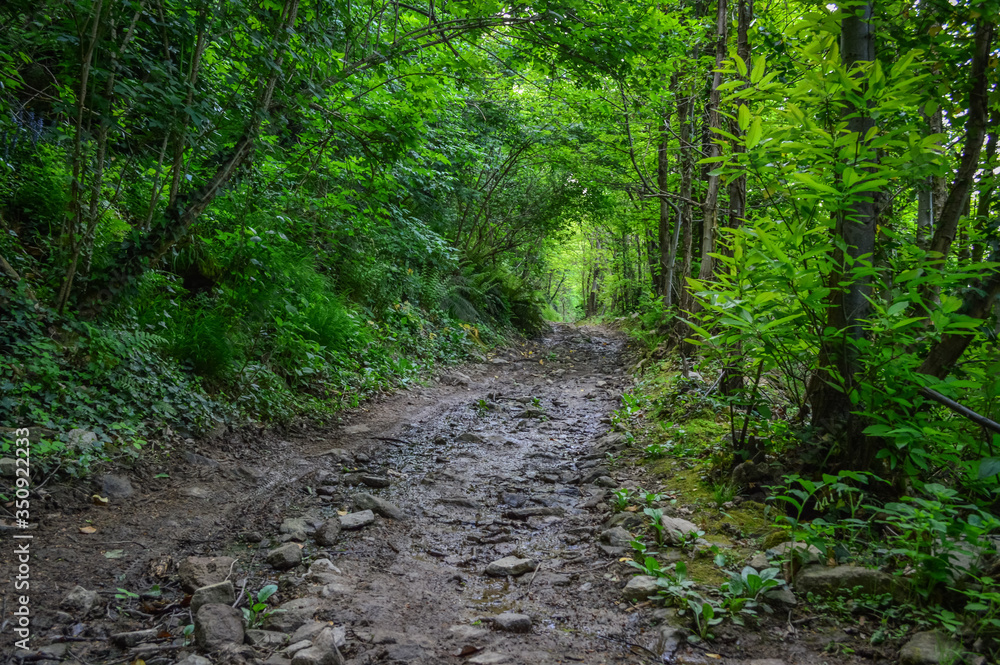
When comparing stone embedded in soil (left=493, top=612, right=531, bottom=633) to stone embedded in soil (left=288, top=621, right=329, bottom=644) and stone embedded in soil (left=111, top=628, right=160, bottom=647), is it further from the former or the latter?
stone embedded in soil (left=111, top=628, right=160, bottom=647)

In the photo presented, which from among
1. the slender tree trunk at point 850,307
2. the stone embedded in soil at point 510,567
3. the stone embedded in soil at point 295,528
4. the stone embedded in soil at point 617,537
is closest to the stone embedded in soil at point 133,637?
the stone embedded in soil at point 295,528

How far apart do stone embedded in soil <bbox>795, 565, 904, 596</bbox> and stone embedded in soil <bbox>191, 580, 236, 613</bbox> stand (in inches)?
113

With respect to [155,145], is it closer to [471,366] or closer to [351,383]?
[351,383]

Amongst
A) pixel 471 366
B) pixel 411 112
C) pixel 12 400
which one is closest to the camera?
pixel 12 400

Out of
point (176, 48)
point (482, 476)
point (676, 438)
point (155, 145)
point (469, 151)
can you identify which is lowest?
point (482, 476)

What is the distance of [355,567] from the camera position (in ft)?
10.6

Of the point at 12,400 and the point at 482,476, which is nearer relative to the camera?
the point at 12,400

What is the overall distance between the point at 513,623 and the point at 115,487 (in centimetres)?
298

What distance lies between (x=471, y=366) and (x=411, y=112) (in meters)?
6.00

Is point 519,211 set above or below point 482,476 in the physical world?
above

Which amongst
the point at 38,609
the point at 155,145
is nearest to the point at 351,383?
the point at 155,145

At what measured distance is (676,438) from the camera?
17.8 feet

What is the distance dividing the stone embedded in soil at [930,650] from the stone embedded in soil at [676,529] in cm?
129

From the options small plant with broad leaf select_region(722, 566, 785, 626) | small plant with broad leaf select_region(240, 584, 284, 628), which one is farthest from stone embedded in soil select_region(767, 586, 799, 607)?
small plant with broad leaf select_region(240, 584, 284, 628)
